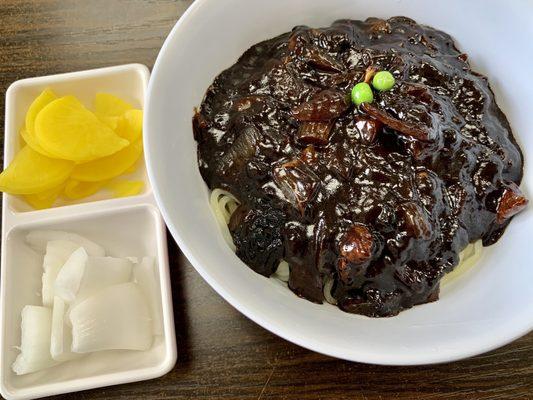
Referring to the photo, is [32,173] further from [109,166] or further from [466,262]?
[466,262]

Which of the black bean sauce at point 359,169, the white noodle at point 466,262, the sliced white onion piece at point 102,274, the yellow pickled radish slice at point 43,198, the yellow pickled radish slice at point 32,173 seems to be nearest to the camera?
the black bean sauce at point 359,169

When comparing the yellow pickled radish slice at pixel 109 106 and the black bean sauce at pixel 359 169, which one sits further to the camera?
the yellow pickled radish slice at pixel 109 106

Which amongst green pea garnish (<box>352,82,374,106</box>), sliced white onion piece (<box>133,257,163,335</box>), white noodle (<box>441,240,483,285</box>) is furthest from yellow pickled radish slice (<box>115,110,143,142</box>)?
white noodle (<box>441,240,483,285</box>)

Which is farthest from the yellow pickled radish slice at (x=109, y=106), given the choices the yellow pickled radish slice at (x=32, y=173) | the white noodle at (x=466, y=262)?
the white noodle at (x=466, y=262)

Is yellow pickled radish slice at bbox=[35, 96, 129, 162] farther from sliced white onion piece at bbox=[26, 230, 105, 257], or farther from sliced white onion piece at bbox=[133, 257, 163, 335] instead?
sliced white onion piece at bbox=[133, 257, 163, 335]

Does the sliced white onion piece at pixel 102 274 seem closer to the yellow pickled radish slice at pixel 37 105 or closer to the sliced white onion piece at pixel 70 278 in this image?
the sliced white onion piece at pixel 70 278

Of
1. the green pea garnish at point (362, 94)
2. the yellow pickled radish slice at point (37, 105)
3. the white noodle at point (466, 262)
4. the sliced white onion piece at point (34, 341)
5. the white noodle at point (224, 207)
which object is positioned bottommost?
the sliced white onion piece at point (34, 341)
